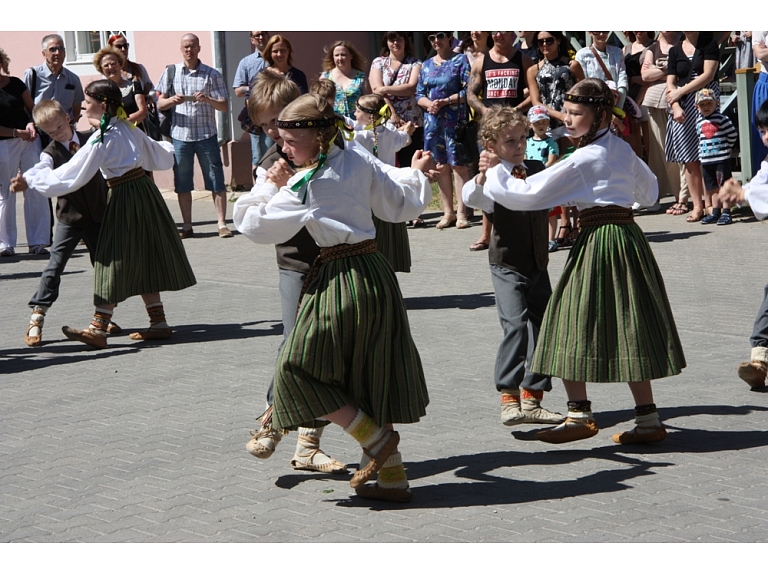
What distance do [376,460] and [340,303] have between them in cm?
66

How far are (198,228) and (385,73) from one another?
3235 mm

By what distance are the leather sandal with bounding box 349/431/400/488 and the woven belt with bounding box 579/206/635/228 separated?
143 centimetres

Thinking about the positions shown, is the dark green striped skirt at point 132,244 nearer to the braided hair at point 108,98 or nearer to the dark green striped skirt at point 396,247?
the braided hair at point 108,98

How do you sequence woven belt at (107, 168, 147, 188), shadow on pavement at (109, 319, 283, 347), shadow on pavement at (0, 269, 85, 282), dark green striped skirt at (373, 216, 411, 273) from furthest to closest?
1. shadow on pavement at (0, 269, 85, 282)
2. dark green striped skirt at (373, 216, 411, 273)
3. shadow on pavement at (109, 319, 283, 347)
4. woven belt at (107, 168, 147, 188)

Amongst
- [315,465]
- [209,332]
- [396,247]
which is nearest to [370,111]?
[396,247]

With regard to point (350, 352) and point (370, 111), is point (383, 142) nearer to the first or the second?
point (370, 111)

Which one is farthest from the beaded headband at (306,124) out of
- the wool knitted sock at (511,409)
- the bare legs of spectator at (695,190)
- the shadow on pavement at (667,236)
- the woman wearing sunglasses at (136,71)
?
the woman wearing sunglasses at (136,71)

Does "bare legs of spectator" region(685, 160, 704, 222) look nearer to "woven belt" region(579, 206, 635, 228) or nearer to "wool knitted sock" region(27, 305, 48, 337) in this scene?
"wool knitted sock" region(27, 305, 48, 337)

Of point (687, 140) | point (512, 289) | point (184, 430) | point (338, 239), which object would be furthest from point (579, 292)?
point (687, 140)

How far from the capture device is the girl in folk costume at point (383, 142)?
8.36m

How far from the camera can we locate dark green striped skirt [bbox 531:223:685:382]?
528 cm

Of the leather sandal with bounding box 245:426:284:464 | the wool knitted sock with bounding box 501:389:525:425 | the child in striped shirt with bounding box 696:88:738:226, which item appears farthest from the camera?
the child in striped shirt with bounding box 696:88:738:226

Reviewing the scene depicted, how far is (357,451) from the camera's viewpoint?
558cm

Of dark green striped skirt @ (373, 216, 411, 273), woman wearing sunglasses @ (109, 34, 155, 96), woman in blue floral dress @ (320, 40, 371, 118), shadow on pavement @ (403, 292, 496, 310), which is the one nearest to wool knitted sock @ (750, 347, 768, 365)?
shadow on pavement @ (403, 292, 496, 310)
